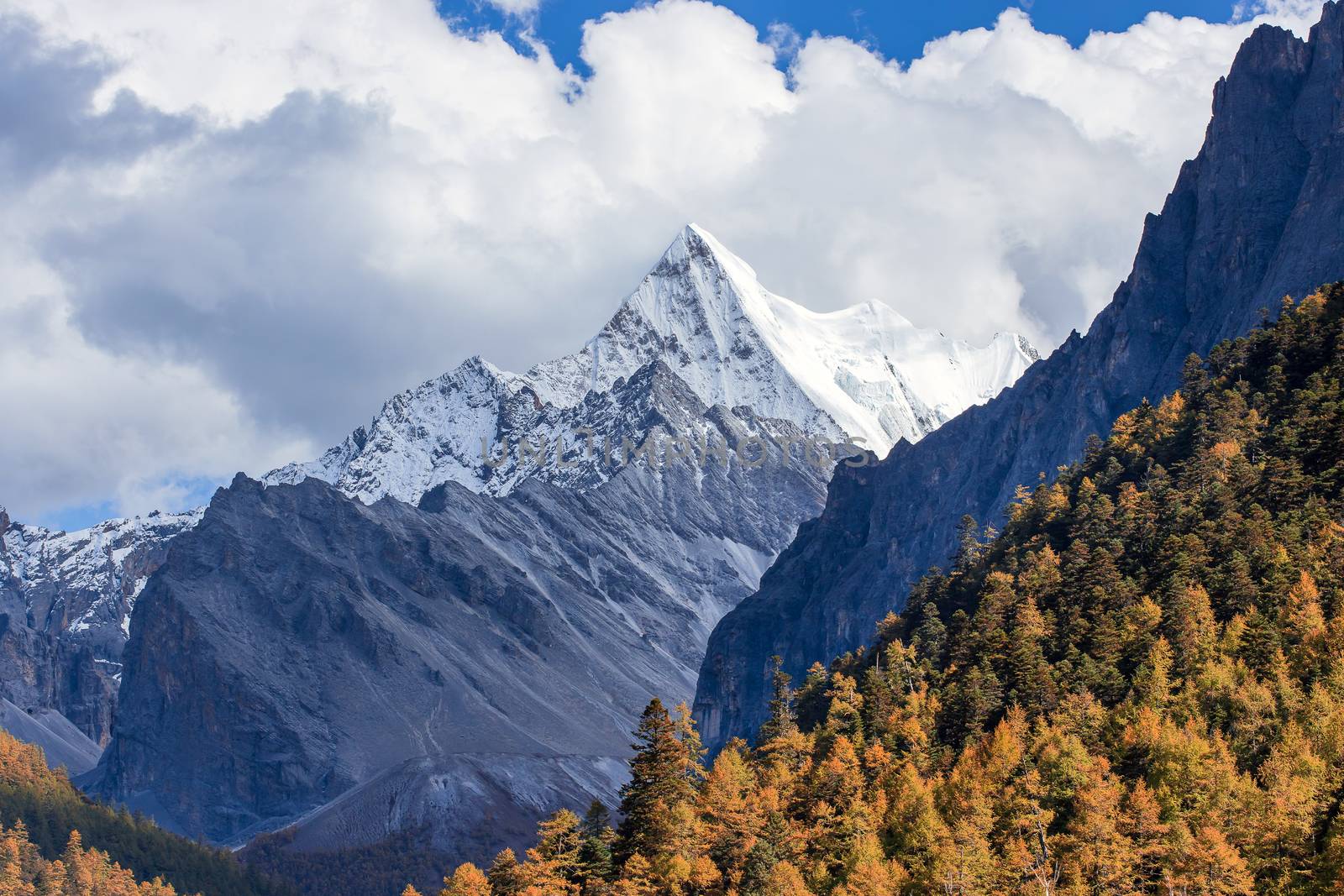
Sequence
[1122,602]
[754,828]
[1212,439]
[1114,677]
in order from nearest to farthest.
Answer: [754,828], [1114,677], [1122,602], [1212,439]

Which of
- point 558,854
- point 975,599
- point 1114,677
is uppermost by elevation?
point 975,599

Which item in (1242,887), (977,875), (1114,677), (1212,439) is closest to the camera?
(1242,887)

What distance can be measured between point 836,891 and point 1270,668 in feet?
133

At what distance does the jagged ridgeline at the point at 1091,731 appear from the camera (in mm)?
119625

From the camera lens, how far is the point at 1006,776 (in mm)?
137250

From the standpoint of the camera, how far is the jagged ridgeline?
120 meters

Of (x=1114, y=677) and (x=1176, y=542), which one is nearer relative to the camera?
(x=1114, y=677)

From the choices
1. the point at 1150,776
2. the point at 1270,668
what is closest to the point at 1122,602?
the point at 1270,668

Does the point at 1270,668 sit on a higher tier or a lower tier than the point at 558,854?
higher

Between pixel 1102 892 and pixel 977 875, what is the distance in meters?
8.88

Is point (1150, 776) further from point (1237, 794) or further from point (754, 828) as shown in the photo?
point (754, 828)

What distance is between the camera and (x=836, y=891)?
123562 millimetres

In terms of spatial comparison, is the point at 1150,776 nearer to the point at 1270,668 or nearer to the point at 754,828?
the point at 1270,668

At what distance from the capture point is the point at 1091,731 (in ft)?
464
